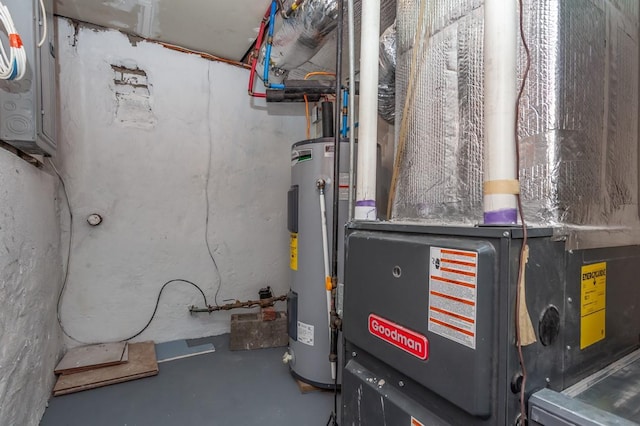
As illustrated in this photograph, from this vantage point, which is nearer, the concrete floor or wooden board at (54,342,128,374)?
the concrete floor

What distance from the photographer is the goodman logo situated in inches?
25.3

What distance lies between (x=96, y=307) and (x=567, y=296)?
2.45m

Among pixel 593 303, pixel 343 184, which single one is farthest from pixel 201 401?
pixel 593 303

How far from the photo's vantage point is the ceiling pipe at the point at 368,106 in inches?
35.5

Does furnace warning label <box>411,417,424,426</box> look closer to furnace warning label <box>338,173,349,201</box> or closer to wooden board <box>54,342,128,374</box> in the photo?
furnace warning label <box>338,173,349,201</box>

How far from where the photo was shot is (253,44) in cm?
222

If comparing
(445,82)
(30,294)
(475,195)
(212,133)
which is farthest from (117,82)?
(475,195)

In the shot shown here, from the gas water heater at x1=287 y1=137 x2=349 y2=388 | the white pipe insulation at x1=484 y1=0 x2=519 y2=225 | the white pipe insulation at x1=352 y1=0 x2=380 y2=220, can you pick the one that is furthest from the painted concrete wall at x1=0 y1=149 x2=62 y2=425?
the white pipe insulation at x1=484 y1=0 x2=519 y2=225

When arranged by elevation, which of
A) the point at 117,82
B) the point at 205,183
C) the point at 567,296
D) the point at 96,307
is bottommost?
the point at 96,307

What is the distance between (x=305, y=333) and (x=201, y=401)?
0.62 m

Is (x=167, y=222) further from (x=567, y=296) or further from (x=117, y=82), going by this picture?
(x=567, y=296)

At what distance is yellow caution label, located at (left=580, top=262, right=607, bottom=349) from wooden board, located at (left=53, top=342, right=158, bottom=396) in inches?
78.7

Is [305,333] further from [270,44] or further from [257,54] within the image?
[257,54]

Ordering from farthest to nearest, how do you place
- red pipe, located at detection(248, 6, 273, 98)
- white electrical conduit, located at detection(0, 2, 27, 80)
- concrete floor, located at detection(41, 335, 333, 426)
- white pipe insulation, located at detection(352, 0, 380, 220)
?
red pipe, located at detection(248, 6, 273, 98) < concrete floor, located at detection(41, 335, 333, 426) < white electrical conduit, located at detection(0, 2, 27, 80) < white pipe insulation, located at detection(352, 0, 380, 220)
